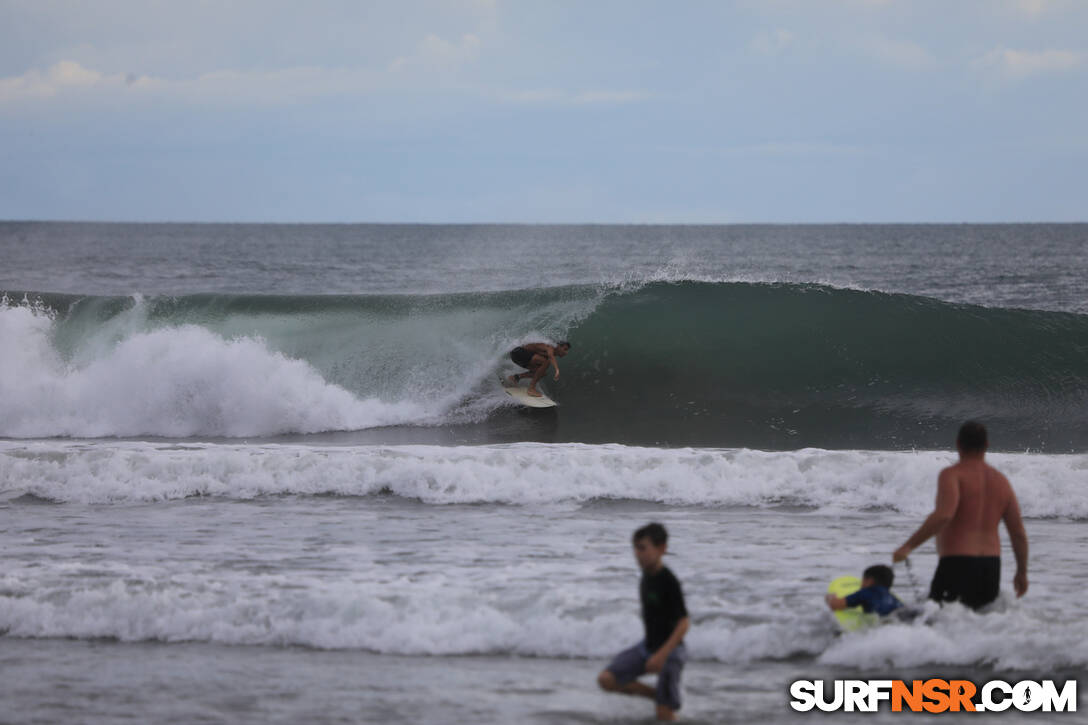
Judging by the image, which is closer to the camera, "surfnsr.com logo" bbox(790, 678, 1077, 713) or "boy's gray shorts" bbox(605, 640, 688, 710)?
"boy's gray shorts" bbox(605, 640, 688, 710)

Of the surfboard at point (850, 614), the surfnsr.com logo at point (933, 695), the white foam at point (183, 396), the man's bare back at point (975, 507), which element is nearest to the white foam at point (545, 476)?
the white foam at point (183, 396)

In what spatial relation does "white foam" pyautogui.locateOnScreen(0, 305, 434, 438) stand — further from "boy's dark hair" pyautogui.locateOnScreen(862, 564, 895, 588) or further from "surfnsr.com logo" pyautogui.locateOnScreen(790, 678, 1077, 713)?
"surfnsr.com logo" pyautogui.locateOnScreen(790, 678, 1077, 713)

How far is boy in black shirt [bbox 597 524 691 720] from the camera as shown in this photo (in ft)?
14.8

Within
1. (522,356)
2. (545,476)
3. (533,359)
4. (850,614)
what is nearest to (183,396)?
(522,356)

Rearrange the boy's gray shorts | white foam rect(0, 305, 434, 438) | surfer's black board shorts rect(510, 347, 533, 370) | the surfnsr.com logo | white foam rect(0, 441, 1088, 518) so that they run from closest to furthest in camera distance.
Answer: the boy's gray shorts
the surfnsr.com logo
white foam rect(0, 441, 1088, 518)
white foam rect(0, 305, 434, 438)
surfer's black board shorts rect(510, 347, 533, 370)

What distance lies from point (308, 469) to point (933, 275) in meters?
39.7

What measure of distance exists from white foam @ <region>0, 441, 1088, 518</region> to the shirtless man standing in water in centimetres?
403

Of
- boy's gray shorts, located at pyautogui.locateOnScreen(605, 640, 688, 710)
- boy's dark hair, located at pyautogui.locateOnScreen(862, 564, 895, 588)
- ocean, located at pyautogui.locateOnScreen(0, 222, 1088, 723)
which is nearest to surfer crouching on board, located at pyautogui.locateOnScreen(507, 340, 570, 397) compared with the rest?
ocean, located at pyautogui.locateOnScreen(0, 222, 1088, 723)

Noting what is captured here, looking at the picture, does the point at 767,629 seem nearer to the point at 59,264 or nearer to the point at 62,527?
the point at 62,527

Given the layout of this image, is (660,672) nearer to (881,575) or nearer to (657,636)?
(657,636)

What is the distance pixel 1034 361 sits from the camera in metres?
16.0

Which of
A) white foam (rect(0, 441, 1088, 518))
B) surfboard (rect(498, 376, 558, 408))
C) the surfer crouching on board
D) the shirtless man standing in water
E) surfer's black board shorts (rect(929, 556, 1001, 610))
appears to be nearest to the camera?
the shirtless man standing in water

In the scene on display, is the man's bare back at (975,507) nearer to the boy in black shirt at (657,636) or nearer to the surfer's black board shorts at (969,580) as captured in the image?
the surfer's black board shorts at (969,580)

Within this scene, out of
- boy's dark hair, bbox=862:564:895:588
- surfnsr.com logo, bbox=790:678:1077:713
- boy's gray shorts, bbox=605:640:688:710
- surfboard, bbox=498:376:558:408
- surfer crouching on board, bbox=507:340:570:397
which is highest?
surfer crouching on board, bbox=507:340:570:397
